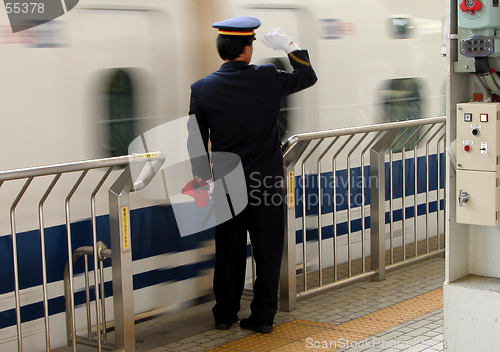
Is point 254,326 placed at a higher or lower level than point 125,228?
lower

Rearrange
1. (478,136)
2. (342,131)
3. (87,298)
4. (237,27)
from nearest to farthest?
(478,136)
(87,298)
(237,27)
(342,131)

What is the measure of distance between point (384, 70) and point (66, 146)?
10.9 feet

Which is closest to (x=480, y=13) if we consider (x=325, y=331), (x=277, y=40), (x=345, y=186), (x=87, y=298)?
(x=277, y=40)

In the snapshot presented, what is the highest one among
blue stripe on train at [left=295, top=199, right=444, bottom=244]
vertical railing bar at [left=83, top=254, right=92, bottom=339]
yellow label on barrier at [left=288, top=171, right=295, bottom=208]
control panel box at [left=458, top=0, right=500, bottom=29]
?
control panel box at [left=458, top=0, right=500, bottom=29]

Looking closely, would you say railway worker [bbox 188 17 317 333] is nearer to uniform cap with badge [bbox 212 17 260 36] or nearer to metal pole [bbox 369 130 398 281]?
uniform cap with badge [bbox 212 17 260 36]

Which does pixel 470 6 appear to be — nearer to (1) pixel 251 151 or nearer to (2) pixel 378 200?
(1) pixel 251 151

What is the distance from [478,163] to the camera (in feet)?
11.8

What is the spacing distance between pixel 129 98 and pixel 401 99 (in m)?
3.10

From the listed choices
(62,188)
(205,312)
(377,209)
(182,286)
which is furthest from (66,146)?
(377,209)

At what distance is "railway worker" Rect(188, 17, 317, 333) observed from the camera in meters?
4.41

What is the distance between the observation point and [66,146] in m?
4.11

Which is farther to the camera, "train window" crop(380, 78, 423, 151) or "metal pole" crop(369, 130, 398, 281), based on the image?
"train window" crop(380, 78, 423, 151)

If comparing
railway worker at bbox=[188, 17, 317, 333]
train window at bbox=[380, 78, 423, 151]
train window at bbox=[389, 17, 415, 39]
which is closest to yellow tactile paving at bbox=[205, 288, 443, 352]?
railway worker at bbox=[188, 17, 317, 333]

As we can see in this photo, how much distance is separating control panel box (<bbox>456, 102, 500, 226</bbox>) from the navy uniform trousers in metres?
1.23
